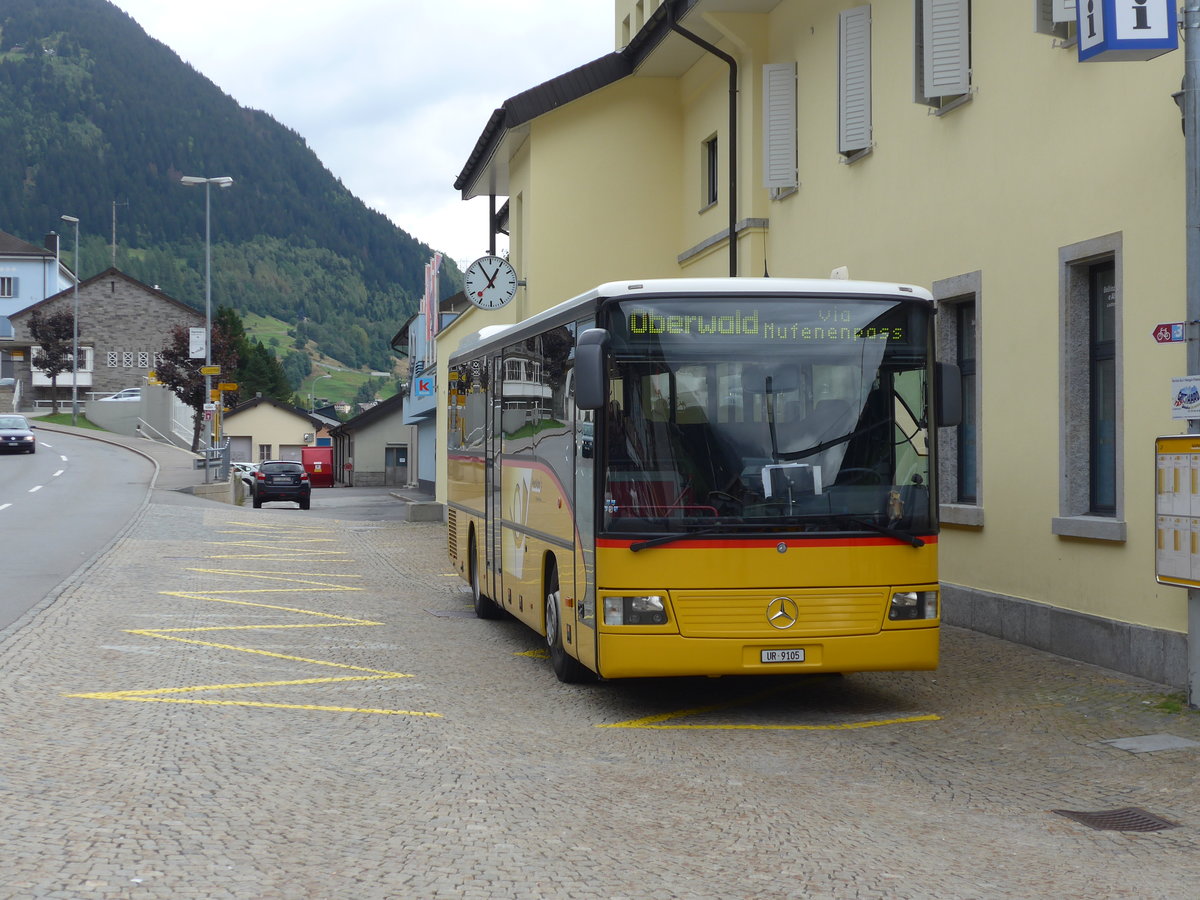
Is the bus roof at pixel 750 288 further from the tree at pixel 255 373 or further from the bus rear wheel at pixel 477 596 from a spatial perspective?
the tree at pixel 255 373

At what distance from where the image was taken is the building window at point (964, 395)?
1397 cm

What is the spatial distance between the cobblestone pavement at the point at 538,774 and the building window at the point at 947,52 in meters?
5.23

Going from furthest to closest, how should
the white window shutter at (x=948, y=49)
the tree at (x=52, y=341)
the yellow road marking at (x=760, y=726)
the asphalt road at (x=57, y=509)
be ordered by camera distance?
the tree at (x=52, y=341) → the asphalt road at (x=57, y=509) → the white window shutter at (x=948, y=49) → the yellow road marking at (x=760, y=726)

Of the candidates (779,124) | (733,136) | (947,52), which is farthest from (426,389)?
(947,52)

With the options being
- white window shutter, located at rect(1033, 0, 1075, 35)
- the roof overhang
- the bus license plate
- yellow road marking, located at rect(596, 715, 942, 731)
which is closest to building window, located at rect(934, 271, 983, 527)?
white window shutter, located at rect(1033, 0, 1075, 35)

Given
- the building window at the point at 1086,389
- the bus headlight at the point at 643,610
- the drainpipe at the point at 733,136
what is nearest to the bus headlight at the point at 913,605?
the bus headlight at the point at 643,610

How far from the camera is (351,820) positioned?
6.43 meters

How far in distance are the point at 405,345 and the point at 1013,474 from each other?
68.1m

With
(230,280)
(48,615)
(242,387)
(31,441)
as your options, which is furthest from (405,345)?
(230,280)

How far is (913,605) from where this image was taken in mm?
9344

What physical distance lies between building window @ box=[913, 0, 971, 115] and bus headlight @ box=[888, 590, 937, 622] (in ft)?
21.0

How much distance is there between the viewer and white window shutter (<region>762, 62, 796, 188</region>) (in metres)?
18.9

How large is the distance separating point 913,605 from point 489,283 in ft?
49.4

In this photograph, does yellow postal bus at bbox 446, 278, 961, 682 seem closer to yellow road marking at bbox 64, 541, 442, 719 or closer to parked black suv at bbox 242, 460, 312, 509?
yellow road marking at bbox 64, 541, 442, 719
